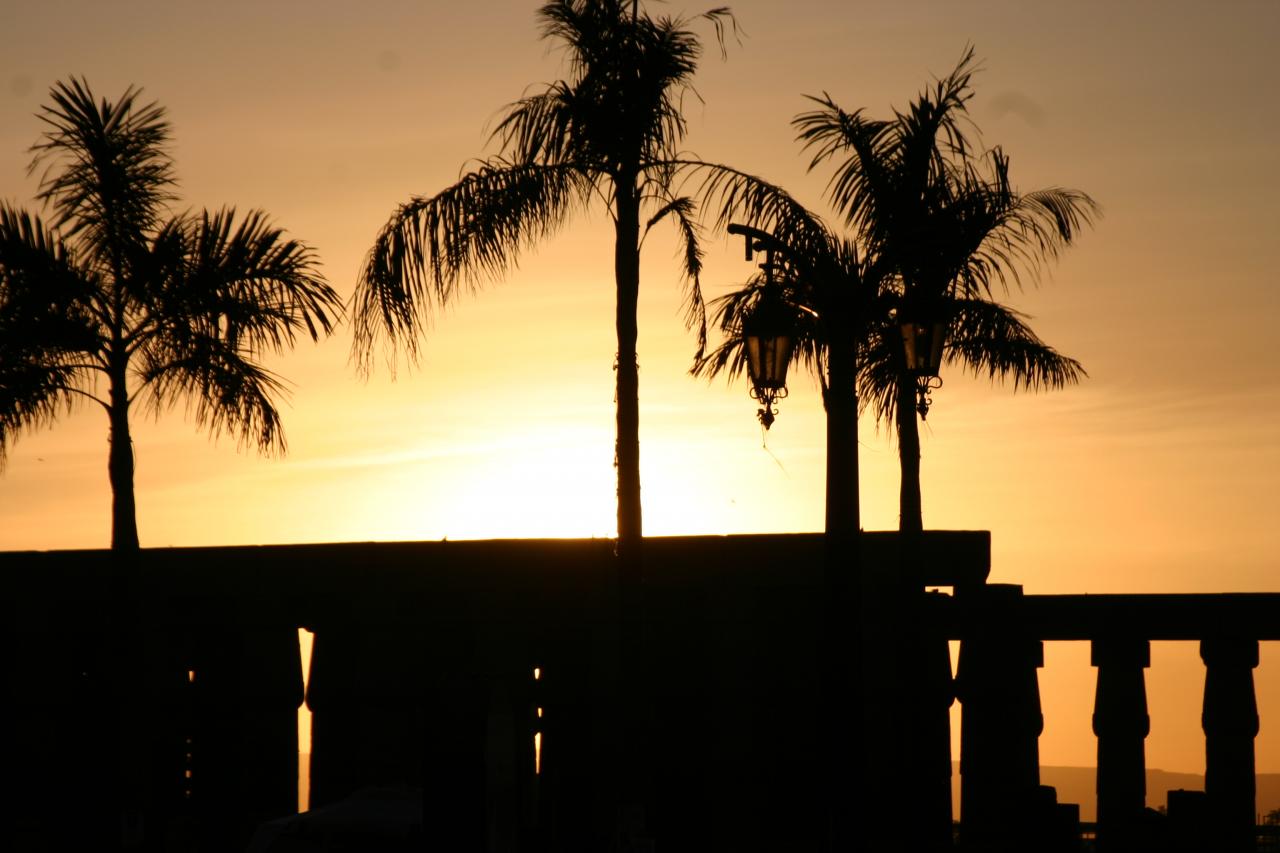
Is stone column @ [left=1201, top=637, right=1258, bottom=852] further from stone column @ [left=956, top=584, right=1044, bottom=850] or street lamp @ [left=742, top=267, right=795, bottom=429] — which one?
street lamp @ [left=742, top=267, right=795, bottom=429]

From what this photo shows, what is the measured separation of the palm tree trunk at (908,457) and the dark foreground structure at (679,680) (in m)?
5.91

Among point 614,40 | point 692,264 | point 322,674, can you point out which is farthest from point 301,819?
point 614,40

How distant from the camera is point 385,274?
1617cm

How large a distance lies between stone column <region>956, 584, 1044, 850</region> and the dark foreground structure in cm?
2

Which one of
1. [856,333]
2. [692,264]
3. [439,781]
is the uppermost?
[692,264]

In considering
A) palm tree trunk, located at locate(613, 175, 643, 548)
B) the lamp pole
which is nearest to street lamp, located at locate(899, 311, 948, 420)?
the lamp pole

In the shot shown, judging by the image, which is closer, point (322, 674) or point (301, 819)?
point (301, 819)

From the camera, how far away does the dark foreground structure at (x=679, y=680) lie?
17812 millimetres

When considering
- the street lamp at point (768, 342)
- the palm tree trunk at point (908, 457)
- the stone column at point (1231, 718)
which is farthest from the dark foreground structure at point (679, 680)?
the palm tree trunk at point (908, 457)

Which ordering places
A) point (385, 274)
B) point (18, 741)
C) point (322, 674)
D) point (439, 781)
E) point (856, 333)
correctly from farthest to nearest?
point (18, 741) < point (322, 674) < point (385, 274) < point (856, 333) < point (439, 781)

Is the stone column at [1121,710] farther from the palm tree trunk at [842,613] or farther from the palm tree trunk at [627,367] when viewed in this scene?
the palm tree trunk at [842,613]

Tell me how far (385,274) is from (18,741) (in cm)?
875

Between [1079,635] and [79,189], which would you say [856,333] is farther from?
[79,189]

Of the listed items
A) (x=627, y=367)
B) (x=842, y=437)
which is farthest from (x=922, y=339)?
(x=627, y=367)
